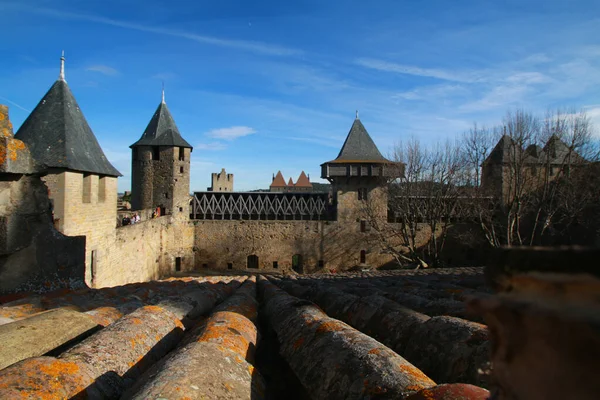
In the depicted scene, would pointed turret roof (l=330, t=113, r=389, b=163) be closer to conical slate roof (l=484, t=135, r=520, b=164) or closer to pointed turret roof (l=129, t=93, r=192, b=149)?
conical slate roof (l=484, t=135, r=520, b=164)

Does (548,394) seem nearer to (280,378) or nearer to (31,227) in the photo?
(280,378)

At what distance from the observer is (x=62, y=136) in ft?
33.2

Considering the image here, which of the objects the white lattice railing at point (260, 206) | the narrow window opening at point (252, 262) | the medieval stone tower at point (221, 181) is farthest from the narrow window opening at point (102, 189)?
the medieval stone tower at point (221, 181)

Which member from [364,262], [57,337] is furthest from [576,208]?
[57,337]

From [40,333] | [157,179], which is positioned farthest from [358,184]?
[40,333]

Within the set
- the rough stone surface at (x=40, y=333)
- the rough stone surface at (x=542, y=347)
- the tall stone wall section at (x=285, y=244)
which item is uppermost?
the rough stone surface at (x=542, y=347)

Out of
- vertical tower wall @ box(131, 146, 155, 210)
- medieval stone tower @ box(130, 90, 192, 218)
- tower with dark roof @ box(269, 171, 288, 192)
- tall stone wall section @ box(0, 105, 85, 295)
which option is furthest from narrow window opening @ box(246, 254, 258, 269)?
tower with dark roof @ box(269, 171, 288, 192)

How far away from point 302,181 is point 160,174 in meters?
28.5

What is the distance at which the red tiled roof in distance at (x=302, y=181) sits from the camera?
1884 inches

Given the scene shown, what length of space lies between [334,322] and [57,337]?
155cm

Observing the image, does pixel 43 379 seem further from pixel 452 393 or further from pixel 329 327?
pixel 452 393

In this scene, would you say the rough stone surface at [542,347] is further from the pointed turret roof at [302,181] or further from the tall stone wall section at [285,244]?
the pointed turret roof at [302,181]

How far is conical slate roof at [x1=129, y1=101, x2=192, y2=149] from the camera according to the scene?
834 inches

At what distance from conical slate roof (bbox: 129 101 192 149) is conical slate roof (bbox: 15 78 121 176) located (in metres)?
9.64
